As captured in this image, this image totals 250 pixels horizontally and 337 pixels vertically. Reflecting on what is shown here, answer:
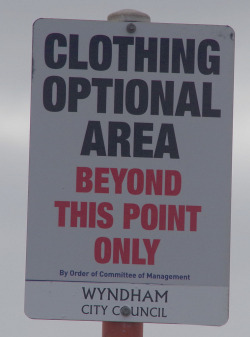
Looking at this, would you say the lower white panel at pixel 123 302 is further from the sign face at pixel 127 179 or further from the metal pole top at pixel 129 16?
the metal pole top at pixel 129 16

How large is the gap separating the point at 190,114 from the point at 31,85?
3.72 ft

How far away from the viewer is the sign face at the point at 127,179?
212 inches

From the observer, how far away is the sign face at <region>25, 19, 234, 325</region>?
212 inches

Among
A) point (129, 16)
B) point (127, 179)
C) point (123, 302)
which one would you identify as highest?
point (129, 16)

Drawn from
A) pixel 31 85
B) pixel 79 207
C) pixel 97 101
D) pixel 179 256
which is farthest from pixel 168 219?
pixel 31 85

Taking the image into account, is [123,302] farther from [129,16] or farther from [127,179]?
[129,16]

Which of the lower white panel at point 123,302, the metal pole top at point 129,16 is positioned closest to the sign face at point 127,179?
the lower white panel at point 123,302

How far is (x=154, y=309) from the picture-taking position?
5406 millimetres

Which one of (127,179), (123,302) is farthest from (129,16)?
(123,302)

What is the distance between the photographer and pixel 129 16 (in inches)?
226

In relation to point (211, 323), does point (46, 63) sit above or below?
above

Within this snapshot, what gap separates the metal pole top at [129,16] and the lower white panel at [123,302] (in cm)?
190

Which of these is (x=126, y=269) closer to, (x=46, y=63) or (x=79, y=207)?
(x=79, y=207)

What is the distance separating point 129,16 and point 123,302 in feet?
6.71
